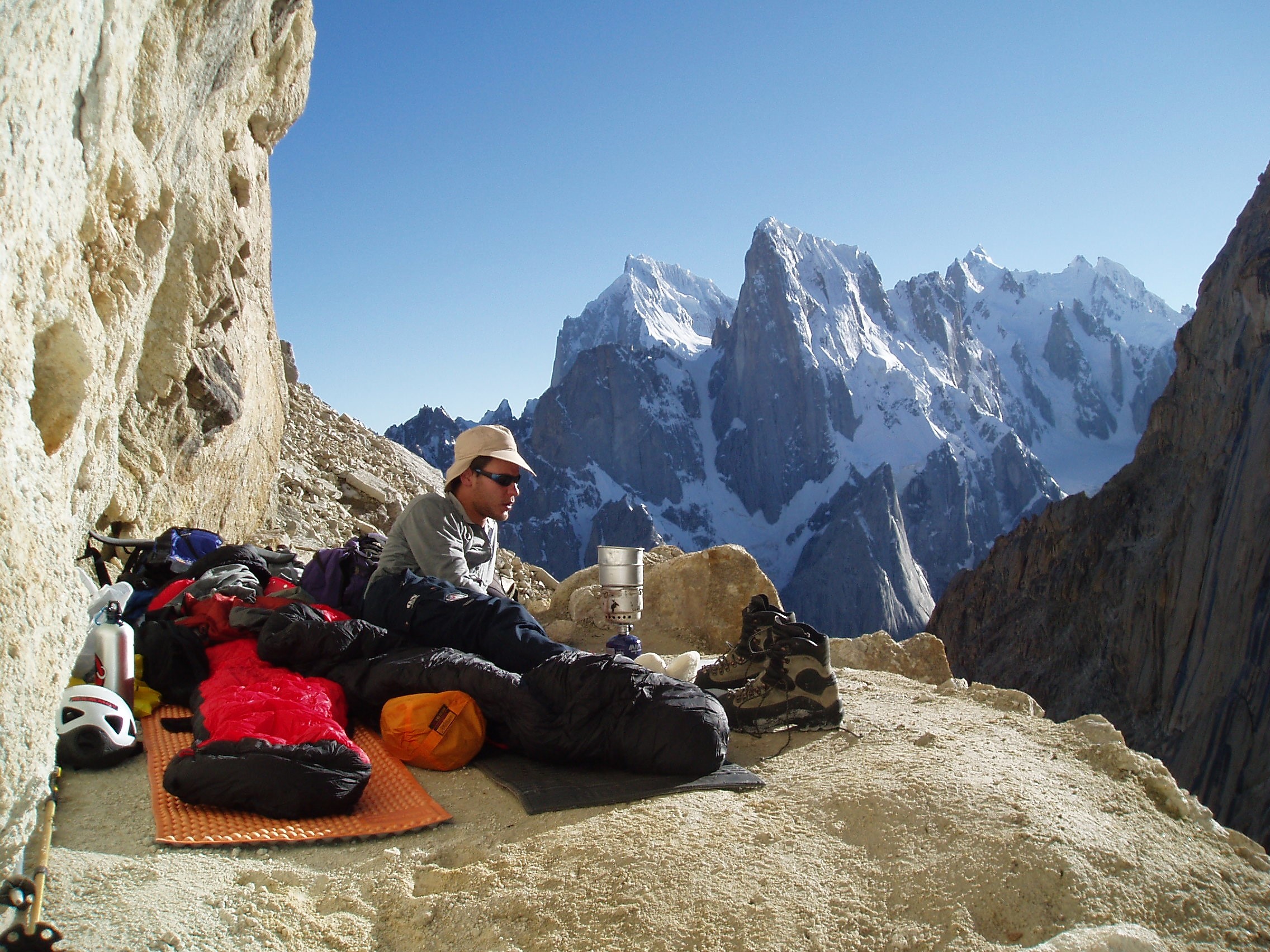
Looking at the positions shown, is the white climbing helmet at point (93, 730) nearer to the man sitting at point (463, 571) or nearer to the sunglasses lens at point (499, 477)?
the man sitting at point (463, 571)

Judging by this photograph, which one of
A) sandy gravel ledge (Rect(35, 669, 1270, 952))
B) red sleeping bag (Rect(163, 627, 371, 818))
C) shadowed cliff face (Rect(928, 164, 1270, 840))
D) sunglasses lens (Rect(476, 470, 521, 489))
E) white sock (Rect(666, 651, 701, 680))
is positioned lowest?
sandy gravel ledge (Rect(35, 669, 1270, 952))

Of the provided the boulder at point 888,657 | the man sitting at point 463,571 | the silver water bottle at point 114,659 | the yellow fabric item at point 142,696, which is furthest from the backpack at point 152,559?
the boulder at point 888,657

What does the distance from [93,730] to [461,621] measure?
5.10ft

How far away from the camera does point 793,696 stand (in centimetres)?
422

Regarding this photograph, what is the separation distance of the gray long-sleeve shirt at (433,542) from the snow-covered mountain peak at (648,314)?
12416cm

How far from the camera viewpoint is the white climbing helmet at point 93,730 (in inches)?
123

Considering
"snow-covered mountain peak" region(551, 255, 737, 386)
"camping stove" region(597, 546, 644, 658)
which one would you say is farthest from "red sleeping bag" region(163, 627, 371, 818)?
"snow-covered mountain peak" region(551, 255, 737, 386)

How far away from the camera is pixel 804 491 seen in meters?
107

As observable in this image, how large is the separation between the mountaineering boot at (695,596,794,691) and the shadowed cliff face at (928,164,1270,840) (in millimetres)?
22771

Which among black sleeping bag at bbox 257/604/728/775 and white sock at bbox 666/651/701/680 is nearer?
black sleeping bag at bbox 257/604/728/775

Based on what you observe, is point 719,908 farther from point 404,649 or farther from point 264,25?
point 264,25

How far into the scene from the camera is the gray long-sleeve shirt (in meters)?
4.54

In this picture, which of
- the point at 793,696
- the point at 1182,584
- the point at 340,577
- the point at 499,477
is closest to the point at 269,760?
the point at 340,577

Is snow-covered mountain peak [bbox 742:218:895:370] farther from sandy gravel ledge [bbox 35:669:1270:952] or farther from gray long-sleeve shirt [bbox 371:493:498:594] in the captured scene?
sandy gravel ledge [bbox 35:669:1270:952]
